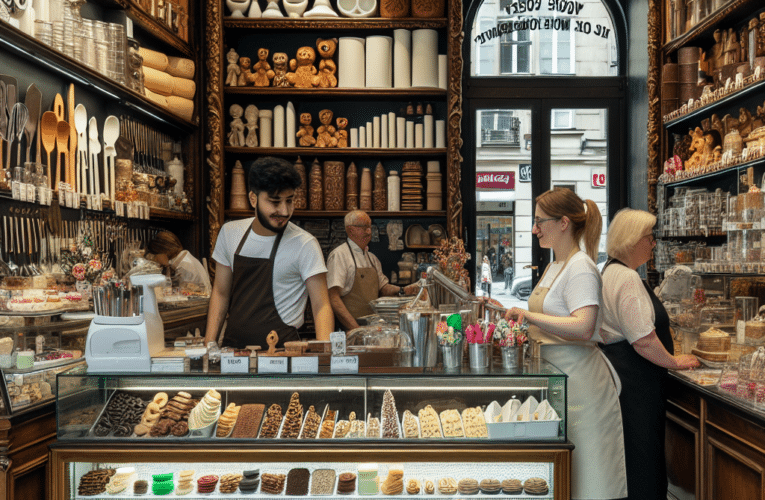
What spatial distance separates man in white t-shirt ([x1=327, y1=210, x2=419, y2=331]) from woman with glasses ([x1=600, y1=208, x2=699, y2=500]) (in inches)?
72.6

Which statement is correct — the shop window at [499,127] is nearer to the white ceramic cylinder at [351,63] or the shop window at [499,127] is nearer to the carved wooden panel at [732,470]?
the white ceramic cylinder at [351,63]

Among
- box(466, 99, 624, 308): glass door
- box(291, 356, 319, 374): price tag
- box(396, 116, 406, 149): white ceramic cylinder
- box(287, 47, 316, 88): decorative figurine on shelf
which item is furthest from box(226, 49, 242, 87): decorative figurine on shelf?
box(291, 356, 319, 374): price tag

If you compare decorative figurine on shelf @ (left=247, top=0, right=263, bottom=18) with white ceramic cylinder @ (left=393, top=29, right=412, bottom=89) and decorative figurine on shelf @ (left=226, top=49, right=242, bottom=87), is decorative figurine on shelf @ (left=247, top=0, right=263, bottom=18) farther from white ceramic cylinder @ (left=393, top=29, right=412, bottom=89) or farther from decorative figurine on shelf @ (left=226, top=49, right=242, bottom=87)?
white ceramic cylinder @ (left=393, top=29, right=412, bottom=89)

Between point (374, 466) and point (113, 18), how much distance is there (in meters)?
2.96

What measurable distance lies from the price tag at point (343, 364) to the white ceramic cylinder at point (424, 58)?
3.35 metres

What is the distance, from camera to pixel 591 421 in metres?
2.44

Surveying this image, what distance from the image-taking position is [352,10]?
5051 millimetres

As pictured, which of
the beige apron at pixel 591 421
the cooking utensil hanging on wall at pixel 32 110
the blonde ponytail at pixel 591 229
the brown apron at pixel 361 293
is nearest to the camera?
the beige apron at pixel 591 421

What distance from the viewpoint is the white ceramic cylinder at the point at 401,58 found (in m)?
5.01

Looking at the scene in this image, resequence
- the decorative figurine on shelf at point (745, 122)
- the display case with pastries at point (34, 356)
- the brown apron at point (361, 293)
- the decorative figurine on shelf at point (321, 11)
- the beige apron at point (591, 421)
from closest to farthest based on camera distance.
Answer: the display case with pastries at point (34, 356), the beige apron at point (591, 421), the decorative figurine on shelf at point (745, 122), the brown apron at point (361, 293), the decorative figurine on shelf at point (321, 11)

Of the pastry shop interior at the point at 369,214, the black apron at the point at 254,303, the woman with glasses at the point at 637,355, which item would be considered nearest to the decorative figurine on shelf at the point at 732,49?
the pastry shop interior at the point at 369,214

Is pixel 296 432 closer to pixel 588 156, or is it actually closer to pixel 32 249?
pixel 32 249

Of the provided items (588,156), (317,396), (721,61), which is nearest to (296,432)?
(317,396)

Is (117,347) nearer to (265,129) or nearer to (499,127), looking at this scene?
(265,129)
